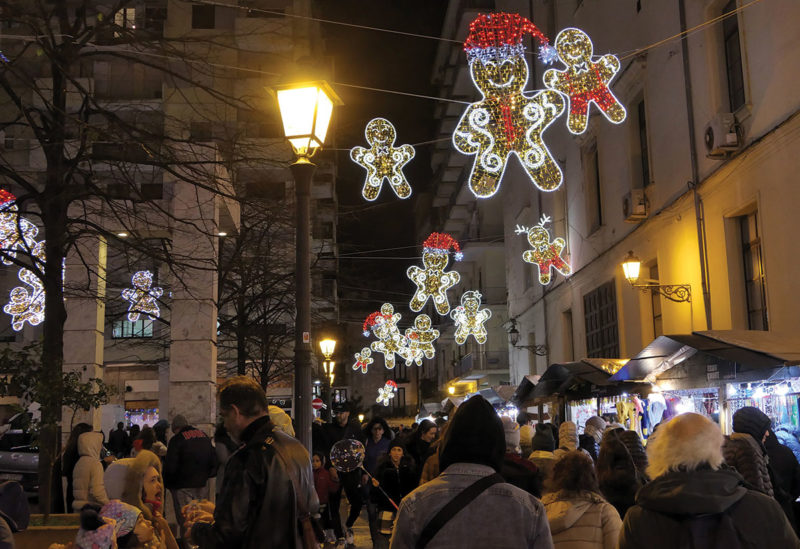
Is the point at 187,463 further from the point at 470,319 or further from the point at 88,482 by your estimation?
the point at 470,319

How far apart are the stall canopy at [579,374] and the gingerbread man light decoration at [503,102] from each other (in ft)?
13.9

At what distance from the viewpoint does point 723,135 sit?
14859mm

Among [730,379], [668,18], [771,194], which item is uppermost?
[668,18]

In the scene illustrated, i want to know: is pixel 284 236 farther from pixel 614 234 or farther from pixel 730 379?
pixel 730 379

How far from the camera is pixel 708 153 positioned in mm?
15711

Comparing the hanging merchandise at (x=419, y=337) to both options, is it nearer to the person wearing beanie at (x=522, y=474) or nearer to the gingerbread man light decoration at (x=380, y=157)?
the gingerbread man light decoration at (x=380, y=157)

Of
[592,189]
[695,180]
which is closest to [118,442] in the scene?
[592,189]

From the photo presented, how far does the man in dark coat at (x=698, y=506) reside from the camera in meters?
3.62

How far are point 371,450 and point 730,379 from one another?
19.5ft

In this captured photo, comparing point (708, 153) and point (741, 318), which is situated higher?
point (708, 153)

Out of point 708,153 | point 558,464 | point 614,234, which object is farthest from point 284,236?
point 558,464

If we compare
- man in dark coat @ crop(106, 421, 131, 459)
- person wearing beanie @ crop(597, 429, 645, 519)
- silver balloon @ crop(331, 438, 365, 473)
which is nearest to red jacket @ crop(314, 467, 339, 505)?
silver balloon @ crop(331, 438, 365, 473)

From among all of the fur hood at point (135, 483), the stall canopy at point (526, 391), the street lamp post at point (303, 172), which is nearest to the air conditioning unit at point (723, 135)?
the stall canopy at point (526, 391)

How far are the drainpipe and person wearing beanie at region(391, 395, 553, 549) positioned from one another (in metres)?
13.7
